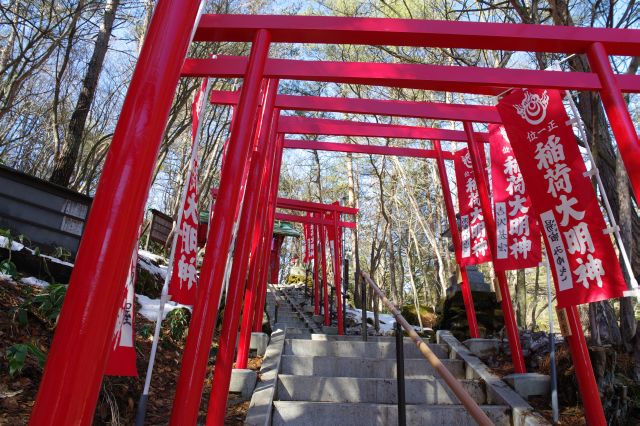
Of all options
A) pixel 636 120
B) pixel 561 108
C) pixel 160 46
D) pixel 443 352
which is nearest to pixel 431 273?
pixel 636 120

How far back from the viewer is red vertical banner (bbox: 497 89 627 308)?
11.4 feet

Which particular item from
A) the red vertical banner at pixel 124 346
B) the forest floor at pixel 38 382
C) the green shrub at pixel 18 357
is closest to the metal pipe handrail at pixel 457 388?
the red vertical banner at pixel 124 346

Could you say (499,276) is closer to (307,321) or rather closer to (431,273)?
(307,321)

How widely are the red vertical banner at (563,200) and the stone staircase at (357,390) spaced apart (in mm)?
1304

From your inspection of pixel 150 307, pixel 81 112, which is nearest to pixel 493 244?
pixel 150 307

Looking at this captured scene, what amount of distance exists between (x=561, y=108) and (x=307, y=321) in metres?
8.62

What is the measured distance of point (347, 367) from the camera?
4.96 m

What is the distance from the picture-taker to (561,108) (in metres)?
4.05

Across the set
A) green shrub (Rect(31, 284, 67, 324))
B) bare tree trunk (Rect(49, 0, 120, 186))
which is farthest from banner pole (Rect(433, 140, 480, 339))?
bare tree trunk (Rect(49, 0, 120, 186))

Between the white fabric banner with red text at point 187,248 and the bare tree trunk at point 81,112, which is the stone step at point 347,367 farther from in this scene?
the bare tree trunk at point 81,112

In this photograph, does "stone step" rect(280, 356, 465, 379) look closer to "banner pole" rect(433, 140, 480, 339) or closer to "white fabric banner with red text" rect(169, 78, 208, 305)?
"banner pole" rect(433, 140, 480, 339)

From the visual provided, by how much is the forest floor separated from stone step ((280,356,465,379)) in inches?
21.1

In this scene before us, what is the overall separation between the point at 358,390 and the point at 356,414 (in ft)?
1.57

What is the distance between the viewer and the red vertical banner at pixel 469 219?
5965 millimetres
